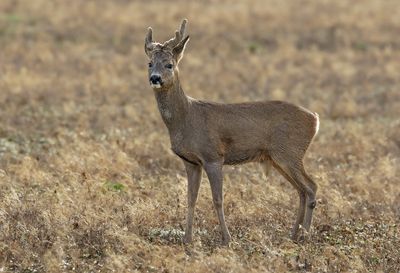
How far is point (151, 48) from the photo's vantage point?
10.1 m

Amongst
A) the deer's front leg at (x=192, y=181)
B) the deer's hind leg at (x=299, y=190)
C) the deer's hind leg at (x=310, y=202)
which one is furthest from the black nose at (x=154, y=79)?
the deer's hind leg at (x=310, y=202)

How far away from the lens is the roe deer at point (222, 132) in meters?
9.86

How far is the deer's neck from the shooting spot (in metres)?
10.0

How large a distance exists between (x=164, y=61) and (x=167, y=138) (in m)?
6.19

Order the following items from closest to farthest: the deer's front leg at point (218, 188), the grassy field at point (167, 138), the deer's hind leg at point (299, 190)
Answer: the grassy field at point (167, 138)
the deer's front leg at point (218, 188)
the deer's hind leg at point (299, 190)

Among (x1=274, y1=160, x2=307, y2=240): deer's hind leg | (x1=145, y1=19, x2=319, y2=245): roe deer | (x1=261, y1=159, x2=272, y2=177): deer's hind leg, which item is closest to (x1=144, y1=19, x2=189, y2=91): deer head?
(x1=145, y1=19, x2=319, y2=245): roe deer

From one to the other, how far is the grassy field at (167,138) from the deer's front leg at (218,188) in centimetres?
21

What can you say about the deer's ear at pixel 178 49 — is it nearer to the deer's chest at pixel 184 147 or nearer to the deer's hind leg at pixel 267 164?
the deer's chest at pixel 184 147

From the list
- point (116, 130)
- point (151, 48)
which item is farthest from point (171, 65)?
point (116, 130)

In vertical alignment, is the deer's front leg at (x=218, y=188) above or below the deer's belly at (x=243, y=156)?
below

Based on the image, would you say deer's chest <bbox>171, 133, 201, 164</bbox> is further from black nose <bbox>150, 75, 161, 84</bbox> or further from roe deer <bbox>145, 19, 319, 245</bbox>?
black nose <bbox>150, 75, 161, 84</bbox>

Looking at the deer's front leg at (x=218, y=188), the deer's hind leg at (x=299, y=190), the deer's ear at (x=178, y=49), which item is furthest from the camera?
the deer's hind leg at (x=299, y=190)

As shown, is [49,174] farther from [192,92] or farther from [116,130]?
[192,92]

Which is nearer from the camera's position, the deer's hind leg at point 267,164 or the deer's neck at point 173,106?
the deer's neck at point 173,106
